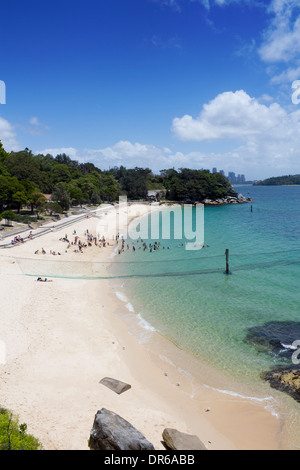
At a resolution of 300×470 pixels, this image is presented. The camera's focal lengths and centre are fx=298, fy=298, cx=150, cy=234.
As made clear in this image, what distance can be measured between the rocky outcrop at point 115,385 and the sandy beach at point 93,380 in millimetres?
205

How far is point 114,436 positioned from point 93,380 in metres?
4.88

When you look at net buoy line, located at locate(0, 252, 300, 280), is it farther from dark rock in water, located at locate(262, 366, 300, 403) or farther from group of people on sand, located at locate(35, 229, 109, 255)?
dark rock in water, located at locate(262, 366, 300, 403)

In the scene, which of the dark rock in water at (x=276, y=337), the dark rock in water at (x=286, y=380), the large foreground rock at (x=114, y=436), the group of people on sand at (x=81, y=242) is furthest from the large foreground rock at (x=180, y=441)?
the group of people on sand at (x=81, y=242)

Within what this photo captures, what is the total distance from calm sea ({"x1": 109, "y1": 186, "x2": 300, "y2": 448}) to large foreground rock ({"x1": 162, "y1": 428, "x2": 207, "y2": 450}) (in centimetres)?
363

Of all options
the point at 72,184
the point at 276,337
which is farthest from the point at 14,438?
the point at 72,184

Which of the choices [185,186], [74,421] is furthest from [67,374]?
[185,186]

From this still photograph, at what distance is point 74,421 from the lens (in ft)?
31.1

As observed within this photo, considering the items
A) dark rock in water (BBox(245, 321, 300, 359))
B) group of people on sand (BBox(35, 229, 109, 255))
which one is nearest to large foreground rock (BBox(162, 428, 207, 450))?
dark rock in water (BBox(245, 321, 300, 359))

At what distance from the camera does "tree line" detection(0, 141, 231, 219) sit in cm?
5056

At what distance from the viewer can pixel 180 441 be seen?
8.70 metres
